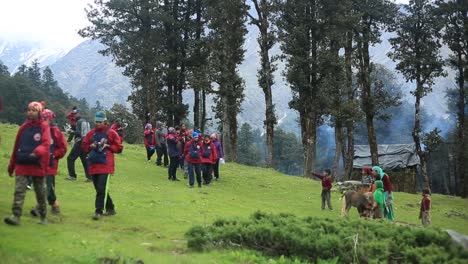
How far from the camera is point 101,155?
1074 centimetres

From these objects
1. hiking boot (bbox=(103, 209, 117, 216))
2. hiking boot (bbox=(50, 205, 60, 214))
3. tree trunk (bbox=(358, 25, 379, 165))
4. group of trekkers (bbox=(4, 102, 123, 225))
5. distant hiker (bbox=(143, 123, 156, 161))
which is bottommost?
hiking boot (bbox=(103, 209, 117, 216))

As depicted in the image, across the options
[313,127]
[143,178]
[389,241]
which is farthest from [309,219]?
[313,127]

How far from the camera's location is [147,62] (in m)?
39.3

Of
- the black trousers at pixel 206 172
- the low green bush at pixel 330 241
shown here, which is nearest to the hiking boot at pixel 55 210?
the low green bush at pixel 330 241

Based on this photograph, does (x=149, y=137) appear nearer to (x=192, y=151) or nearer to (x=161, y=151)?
(x=161, y=151)

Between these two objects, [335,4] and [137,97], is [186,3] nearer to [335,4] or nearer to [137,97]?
[137,97]

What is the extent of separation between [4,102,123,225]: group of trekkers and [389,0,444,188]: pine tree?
1200 inches

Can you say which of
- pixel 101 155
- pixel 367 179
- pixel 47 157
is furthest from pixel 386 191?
pixel 47 157

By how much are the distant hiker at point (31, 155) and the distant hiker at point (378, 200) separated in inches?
398

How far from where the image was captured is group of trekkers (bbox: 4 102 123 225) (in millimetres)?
8750

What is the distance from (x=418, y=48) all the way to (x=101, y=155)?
3211cm

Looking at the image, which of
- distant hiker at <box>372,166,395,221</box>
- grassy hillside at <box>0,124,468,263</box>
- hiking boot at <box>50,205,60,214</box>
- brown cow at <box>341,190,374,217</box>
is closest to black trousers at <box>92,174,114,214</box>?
grassy hillside at <box>0,124,468,263</box>

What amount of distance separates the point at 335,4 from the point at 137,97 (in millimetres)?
26676

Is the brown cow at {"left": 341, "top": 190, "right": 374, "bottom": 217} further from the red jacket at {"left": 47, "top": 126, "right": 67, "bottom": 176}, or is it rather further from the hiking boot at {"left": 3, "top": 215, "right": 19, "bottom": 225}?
the hiking boot at {"left": 3, "top": 215, "right": 19, "bottom": 225}
